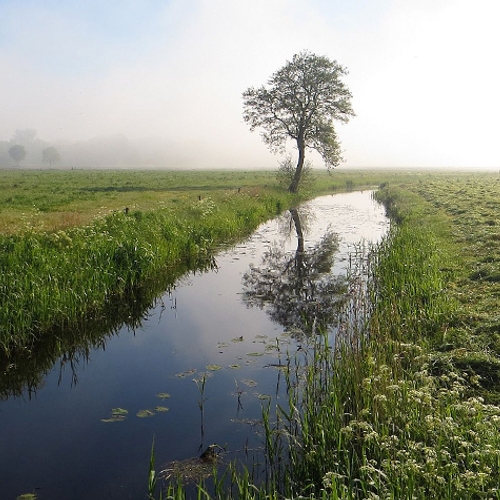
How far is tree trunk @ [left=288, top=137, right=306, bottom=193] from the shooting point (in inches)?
1794

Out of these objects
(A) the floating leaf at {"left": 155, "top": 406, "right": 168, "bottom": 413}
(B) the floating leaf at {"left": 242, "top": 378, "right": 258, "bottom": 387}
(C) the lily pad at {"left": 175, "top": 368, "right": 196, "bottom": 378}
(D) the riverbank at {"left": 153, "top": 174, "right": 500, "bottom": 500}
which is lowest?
(C) the lily pad at {"left": 175, "top": 368, "right": 196, "bottom": 378}

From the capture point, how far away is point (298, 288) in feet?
46.9

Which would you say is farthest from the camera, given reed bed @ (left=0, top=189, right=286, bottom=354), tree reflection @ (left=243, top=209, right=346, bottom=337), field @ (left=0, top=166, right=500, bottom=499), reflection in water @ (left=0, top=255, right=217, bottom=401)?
tree reflection @ (left=243, top=209, right=346, bottom=337)

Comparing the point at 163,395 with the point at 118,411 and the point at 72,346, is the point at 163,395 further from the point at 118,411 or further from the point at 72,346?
the point at 72,346

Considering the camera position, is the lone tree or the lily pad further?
the lone tree

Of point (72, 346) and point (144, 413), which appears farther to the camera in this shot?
point (72, 346)

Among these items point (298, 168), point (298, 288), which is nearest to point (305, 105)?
point (298, 168)

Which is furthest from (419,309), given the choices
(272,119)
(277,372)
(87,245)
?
(272,119)

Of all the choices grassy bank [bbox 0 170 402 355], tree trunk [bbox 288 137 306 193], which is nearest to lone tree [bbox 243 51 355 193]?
tree trunk [bbox 288 137 306 193]

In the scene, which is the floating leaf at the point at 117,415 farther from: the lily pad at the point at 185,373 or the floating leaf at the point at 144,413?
the lily pad at the point at 185,373

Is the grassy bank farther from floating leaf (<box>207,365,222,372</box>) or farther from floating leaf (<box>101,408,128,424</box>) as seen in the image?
floating leaf (<box>207,365,222,372</box>)

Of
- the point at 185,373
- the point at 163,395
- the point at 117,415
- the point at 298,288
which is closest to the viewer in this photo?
the point at 117,415

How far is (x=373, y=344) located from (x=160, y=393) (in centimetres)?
397

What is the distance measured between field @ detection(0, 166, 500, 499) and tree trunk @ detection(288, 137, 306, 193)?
24.4 m
